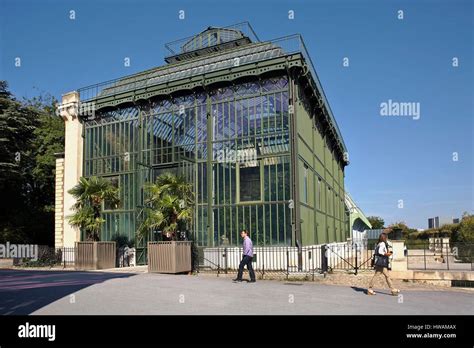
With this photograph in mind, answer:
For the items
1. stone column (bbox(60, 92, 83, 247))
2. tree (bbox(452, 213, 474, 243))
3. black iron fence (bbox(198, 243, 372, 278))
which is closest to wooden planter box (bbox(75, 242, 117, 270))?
black iron fence (bbox(198, 243, 372, 278))

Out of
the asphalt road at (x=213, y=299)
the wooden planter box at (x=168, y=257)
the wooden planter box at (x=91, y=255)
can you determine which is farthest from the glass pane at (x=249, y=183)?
the wooden planter box at (x=91, y=255)

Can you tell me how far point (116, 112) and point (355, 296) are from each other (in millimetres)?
18915

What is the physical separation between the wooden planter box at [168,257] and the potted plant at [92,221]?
14.9ft

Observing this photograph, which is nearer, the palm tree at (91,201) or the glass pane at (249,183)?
the glass pane at (249,183)

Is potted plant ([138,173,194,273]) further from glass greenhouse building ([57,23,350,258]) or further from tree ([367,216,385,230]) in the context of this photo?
tree ([367,216,385,230])

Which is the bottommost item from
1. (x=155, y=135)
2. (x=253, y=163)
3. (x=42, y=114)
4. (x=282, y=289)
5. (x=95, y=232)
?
(x=282, y=289)

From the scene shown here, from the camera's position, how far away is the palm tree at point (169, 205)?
1897 centimetres

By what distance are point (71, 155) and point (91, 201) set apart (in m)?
5.63

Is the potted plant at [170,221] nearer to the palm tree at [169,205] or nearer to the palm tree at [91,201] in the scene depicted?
the palm tree at [169,205]

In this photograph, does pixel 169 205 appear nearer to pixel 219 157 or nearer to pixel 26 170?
pixel 219 157
